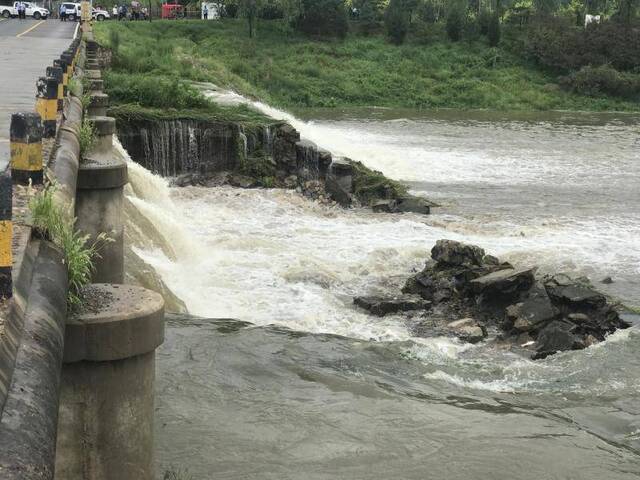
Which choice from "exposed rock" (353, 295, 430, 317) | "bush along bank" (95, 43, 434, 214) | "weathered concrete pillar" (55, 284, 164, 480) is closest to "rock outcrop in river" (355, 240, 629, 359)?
"exposed rock" (353, 295, 430, 317)

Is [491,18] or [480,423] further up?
[491,18]

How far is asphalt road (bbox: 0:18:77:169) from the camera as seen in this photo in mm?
15452

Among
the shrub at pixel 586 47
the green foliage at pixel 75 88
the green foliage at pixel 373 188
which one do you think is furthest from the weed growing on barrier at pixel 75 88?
the shrub at pixel 586 47

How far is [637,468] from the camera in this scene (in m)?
8.94

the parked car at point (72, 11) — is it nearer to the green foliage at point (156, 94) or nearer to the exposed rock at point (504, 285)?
the green foliage at point (156, 94)

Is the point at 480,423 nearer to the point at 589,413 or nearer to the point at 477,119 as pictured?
the point at 589,413

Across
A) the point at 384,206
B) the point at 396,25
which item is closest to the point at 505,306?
the point at 384,206

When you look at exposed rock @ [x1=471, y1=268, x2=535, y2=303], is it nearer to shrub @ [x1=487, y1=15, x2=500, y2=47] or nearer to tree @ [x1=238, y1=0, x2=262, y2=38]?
tree @ [x1=238, y1=0, x2=262, y2=38]

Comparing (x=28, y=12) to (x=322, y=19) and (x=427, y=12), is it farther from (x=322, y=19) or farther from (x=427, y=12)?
(x=427, y=12)

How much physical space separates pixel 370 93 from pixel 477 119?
1361 centimetres

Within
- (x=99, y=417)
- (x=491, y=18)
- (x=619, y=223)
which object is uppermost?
(x=491, y=18)

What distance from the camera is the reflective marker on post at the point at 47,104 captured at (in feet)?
36.0

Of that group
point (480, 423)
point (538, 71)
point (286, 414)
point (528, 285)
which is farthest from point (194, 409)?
point (538, 71)

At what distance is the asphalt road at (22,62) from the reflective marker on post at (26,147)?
2429 mm
